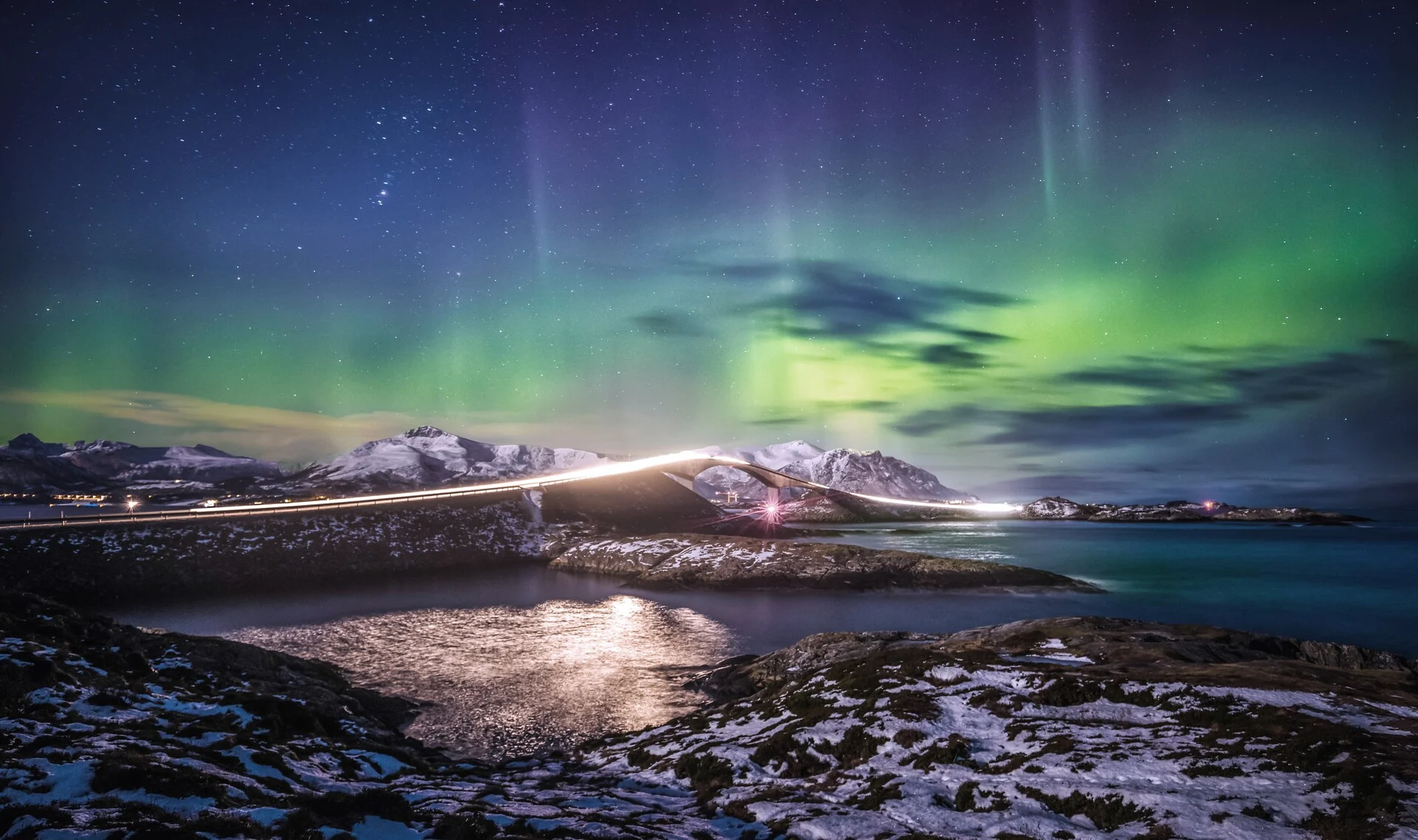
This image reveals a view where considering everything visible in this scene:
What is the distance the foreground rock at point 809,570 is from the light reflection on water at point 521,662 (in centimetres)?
2386

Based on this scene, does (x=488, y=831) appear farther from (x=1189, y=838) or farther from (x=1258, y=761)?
(x=1258, y=761)

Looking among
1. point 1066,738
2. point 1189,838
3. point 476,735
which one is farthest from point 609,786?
point 1189,838

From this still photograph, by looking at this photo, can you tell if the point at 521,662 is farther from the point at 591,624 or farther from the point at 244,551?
the point at 244,551

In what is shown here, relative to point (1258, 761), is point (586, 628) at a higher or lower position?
lower

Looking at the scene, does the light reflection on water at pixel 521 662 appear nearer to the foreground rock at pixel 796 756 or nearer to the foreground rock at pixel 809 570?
the foreground rock at pixel 796 756

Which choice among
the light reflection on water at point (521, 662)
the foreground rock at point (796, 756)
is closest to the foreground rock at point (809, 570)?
the light reflection on water at point (521, 662)

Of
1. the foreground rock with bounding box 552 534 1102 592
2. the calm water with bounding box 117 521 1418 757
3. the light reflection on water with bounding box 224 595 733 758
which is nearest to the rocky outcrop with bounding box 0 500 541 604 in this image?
the calm water with bounding box 117 521 1418 757

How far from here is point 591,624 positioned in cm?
6938

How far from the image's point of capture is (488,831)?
16.7 meters

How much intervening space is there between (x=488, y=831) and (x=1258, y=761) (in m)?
22.9

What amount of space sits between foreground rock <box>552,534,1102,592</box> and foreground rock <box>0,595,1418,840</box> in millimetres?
65305

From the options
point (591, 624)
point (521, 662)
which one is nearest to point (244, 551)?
point (591, 624)

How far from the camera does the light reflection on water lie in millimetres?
36688

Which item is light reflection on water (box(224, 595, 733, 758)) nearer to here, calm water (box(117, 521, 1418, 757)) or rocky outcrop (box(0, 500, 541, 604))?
calm water (box(117, 521, 1418, 757))
